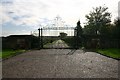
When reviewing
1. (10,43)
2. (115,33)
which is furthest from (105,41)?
(10,43)

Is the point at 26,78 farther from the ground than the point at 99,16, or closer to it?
closer to it

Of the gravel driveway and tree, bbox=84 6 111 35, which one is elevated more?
tree, bbox=84 6 111 35

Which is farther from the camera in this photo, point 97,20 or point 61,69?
point 97,20

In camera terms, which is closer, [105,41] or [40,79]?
[40,79]

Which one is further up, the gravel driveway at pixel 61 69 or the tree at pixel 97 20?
the tree at pixel 97 20

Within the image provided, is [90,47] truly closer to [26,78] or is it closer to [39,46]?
[39,46]

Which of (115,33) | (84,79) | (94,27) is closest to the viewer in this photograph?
(84,79)

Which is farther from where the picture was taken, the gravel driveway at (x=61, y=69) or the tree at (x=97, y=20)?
the tree at (x=97, y=20)

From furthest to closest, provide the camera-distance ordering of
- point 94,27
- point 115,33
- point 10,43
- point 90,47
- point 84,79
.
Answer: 1. point 94,27
2. point 115,33
3. point 10,43
4. point 90,47
5. point 84,79

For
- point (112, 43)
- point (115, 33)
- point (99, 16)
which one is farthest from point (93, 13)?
point (112, 43)

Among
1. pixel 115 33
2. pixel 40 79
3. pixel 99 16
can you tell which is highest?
pixel 99 16

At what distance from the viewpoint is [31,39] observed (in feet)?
104

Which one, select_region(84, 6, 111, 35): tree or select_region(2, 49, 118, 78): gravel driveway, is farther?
select_region(84, 6, 111, 35): tree

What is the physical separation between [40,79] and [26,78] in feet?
2.18
